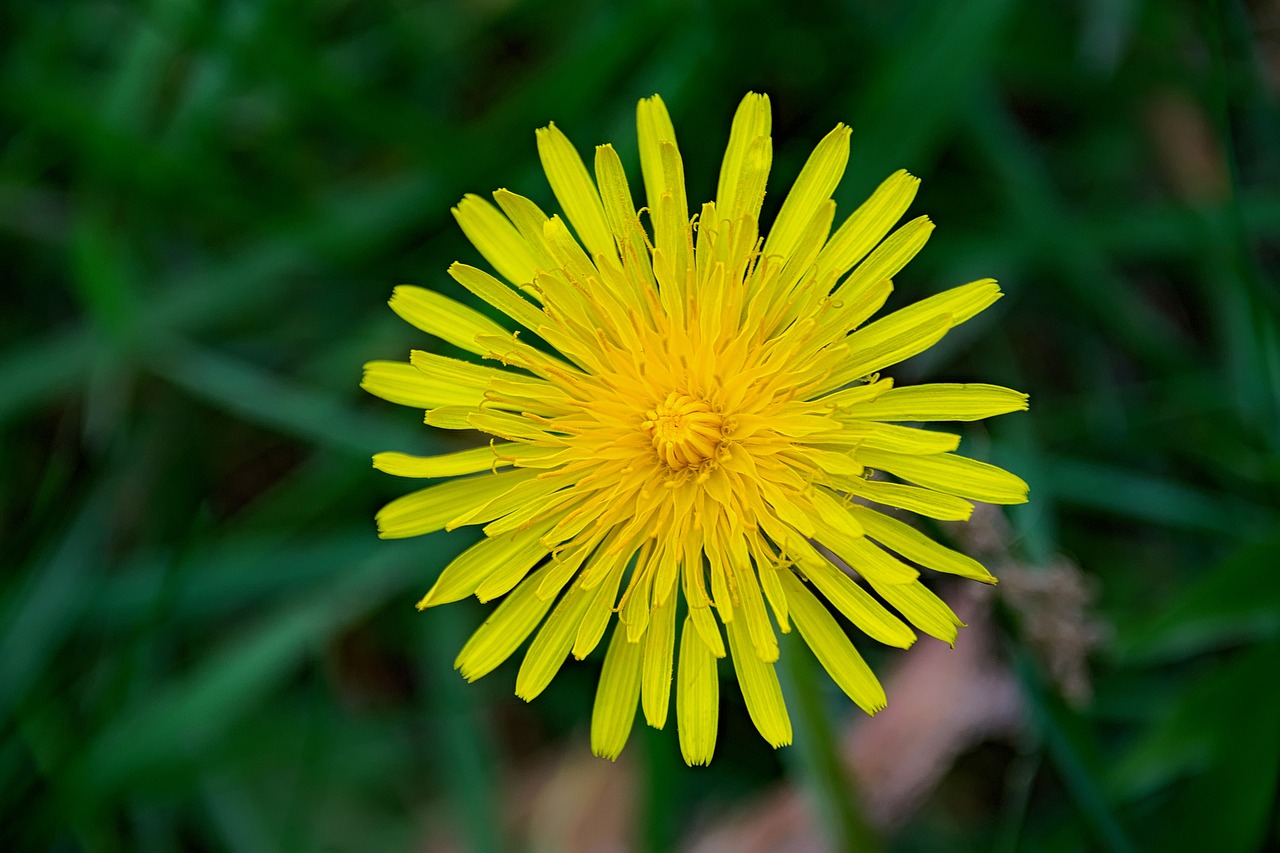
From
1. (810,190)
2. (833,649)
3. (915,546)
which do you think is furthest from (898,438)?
(810,190)

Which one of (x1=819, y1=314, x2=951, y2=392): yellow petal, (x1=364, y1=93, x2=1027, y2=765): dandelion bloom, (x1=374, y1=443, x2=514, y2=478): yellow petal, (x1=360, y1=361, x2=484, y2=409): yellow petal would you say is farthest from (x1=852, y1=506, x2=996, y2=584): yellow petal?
(x1=360, y1=361, x2=484, y2=409): yellow petal

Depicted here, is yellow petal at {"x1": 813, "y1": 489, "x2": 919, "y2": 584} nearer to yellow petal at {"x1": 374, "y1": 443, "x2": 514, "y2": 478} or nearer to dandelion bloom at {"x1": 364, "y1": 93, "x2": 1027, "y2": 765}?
dandelion bloom at {"x1": 364, "y1": 93, "x2": 1027, "y2": 765}

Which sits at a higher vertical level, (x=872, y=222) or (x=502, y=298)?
(x=502, y=298)

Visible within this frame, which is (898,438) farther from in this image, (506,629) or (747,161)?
(506,629)

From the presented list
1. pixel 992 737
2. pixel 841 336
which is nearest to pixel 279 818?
pixel 992 737

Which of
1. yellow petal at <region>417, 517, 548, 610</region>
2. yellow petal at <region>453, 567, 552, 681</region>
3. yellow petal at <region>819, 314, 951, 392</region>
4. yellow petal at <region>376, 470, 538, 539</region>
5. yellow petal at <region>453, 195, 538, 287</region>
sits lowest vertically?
yellow petal at <region>453, 567, 552, 681</region>

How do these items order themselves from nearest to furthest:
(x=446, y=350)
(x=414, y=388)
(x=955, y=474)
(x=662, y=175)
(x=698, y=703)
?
(x=955, y=474)
(x=698, y=703)
(x=662, y=175)
(x=414, y=388)
(x=446, y=350)

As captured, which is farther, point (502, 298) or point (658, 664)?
point (502, 298)

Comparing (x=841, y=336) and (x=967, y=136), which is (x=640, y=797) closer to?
(x=841, y=336)

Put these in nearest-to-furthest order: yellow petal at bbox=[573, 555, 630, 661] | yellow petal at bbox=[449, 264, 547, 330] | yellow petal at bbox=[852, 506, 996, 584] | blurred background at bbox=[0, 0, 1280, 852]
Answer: yellow petal at bbox=[852, 506, 996, 584], yellow petal at bbox=[573, 555, 630, 661], yellow petal at bbox=[449, 264, 547, 330], blurred background at bbox=[0, 0, 1280, 852]
